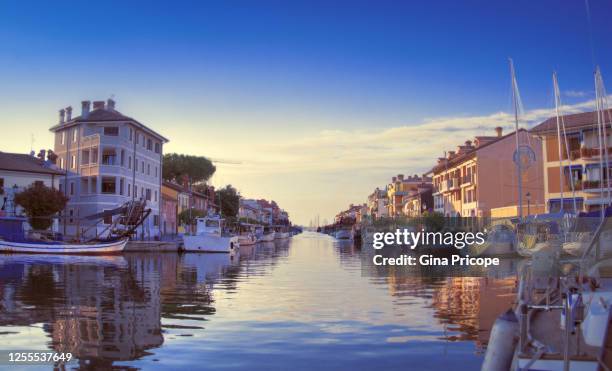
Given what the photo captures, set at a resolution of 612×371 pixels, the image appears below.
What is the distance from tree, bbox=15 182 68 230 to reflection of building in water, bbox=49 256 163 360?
32.7m

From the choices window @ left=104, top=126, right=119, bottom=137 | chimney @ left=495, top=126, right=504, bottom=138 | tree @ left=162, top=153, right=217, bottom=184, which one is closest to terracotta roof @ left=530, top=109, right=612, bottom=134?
chimney @ left=495, top=126, right=504, bottom=138

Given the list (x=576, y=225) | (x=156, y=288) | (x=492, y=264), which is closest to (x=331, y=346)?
(x=156, y=288)

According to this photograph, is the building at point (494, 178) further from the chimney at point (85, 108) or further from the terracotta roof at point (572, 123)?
the chimney at point (85, 108)

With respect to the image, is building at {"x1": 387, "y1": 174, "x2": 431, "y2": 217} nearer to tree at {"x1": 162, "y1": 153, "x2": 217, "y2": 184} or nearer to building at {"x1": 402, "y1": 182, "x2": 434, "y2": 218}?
building at {"x1": 402, "y1": 182, "x2": 434, "y2": 218}

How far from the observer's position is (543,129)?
55.0 metres

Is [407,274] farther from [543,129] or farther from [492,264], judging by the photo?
[543,129]

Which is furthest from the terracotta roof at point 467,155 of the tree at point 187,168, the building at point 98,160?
the tree at point 187,168

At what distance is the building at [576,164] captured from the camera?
52.3m

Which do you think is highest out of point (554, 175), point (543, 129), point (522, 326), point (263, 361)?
point (543, 129)

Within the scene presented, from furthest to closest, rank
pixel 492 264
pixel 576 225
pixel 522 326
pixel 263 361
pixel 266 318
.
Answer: pixel 492 264
pixel 576 225
pixel 266 318
pixel 263 361
pixel 522 326

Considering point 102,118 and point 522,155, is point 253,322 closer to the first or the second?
point 522,155

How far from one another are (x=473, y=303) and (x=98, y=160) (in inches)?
2043

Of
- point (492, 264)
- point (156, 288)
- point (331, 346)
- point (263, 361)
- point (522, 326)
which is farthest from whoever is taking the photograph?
point (492, 264)

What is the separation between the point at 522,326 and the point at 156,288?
17183 mm
